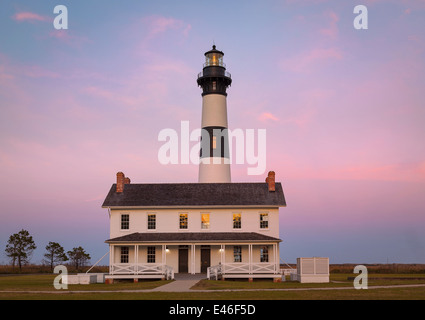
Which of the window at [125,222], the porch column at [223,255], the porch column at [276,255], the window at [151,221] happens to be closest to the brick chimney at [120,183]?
the window at [125,222]

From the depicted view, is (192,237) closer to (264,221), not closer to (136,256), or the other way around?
(136,256)

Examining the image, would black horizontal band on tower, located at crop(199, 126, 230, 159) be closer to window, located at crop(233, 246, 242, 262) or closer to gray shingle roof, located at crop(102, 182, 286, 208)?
gray shingle roof, located at crop(102, 182, 286, 208)

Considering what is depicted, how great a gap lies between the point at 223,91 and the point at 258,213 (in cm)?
1526

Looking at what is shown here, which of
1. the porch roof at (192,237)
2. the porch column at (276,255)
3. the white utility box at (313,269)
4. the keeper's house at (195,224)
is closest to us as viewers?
the white utility box at (313,269)

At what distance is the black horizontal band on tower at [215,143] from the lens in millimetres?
47025

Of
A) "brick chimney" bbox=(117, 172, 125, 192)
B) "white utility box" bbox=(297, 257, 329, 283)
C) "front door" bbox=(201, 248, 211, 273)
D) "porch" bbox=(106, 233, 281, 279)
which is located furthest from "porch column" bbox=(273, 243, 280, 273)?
"brick chimney" bbox=(117, 172, 125, 192)

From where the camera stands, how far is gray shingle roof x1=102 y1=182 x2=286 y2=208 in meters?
39.4

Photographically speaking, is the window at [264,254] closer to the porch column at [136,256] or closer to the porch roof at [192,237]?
the porch roof at [192,237]

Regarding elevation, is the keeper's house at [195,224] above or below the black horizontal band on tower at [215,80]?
below

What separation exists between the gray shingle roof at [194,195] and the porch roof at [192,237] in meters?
2.31

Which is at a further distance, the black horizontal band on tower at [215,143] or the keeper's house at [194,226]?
the black horizontal band on tower at [215,143]

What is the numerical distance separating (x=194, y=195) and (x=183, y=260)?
5.27 m
